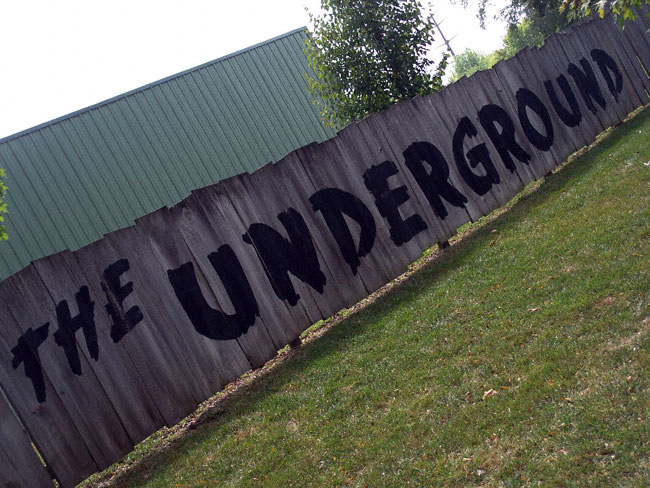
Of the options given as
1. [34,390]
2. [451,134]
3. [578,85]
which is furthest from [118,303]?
[578,85]

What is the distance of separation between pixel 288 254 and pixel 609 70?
9388mm

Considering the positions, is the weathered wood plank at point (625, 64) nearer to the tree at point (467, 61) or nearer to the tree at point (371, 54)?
the tree at point (371, 54)

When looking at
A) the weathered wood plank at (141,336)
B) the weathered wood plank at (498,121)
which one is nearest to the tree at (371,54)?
the weathered wood plank at (498,121)

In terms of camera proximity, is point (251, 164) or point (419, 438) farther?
point (251, 164)

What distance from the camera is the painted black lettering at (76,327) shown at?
689 cm

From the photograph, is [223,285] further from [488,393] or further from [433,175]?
[433,175]

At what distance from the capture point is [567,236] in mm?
7805

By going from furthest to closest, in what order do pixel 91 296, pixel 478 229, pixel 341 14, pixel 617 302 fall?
pixel 341 14, pixel 478 229, pixel 91 296, pixel 617 302

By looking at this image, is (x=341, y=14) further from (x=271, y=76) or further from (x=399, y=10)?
(x=271, y=76)

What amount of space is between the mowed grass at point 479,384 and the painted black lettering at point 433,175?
3.74 feet

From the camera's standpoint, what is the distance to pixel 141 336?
7.26 metres

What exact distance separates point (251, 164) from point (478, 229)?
24.1 ft

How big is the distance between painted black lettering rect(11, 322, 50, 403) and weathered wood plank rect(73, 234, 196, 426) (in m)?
0.69

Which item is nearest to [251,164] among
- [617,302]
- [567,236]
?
[567,236]
